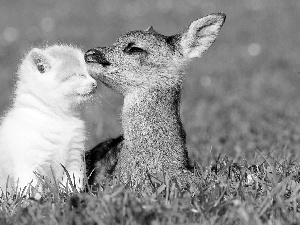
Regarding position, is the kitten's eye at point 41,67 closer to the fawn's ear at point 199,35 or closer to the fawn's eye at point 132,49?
the fawn's eye at point 132,49

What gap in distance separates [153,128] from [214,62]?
23.0 ft

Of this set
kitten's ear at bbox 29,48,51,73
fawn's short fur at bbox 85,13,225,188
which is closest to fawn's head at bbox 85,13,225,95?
fawn's short fur at bbox 85,13,225,188

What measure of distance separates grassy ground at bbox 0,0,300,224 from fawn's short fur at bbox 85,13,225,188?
11.9 inches

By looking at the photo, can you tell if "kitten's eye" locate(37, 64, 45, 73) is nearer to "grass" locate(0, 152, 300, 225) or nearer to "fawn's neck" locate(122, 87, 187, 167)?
"fawn's neck" locate(122, 87, 187, 167)

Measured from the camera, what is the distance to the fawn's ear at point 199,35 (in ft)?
17.7

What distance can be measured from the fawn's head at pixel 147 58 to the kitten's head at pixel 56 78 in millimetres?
129

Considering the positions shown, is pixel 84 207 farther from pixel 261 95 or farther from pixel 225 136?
pixel 261 95

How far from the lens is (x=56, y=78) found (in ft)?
16.6

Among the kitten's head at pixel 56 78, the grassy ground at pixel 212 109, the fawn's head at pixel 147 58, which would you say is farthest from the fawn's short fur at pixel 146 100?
the grassy ground at pixel 212 109

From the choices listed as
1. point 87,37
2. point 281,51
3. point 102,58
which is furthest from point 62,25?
point 102,58

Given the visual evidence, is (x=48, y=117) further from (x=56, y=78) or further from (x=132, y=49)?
(x=132, y=49)

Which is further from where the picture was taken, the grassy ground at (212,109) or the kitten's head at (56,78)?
the kitten's head at (56,78)

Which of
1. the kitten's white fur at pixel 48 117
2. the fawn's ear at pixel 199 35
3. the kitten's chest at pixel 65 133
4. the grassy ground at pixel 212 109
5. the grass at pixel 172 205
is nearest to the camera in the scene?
the grass at pixel 172 205

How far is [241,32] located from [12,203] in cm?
1038
